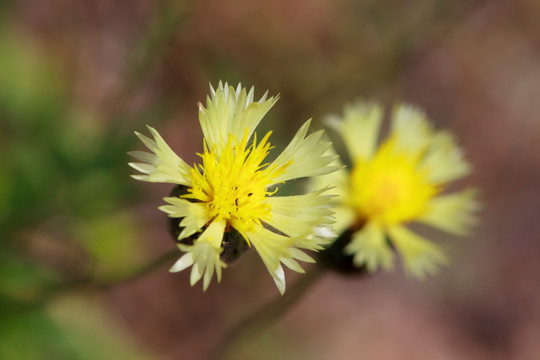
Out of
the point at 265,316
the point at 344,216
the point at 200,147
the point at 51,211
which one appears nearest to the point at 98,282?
the point at 51,211

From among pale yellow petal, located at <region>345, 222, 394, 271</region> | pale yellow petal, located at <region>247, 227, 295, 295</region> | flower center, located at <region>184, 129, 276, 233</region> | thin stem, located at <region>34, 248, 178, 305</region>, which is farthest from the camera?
pale yellow petal, located at <region>345, 222, 394, 271</region>

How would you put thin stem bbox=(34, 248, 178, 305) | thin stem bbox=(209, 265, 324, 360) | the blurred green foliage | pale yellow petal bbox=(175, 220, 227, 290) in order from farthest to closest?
the blurred green foliage
thin stem bbox=(209, 265, 324, 360)
thin stem bbox=(34, 248, 178, 305)
pale yellow petal bbox=(175, 220, 227, 290)

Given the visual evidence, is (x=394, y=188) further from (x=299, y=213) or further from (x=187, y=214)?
(x=187, y=214)

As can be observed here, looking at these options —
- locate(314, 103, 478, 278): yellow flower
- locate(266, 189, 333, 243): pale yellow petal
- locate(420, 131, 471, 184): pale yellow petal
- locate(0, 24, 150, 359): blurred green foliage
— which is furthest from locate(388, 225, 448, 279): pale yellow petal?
locate(0, 24, 150, 359): blurred green foliage

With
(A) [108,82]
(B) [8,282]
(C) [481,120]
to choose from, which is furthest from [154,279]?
(C) [481,120]

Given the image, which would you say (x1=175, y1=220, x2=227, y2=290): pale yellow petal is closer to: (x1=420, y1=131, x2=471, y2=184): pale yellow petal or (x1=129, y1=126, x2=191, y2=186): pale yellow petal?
(x1=129, y1=126, x2=191, y2=186): pale yellow petal
